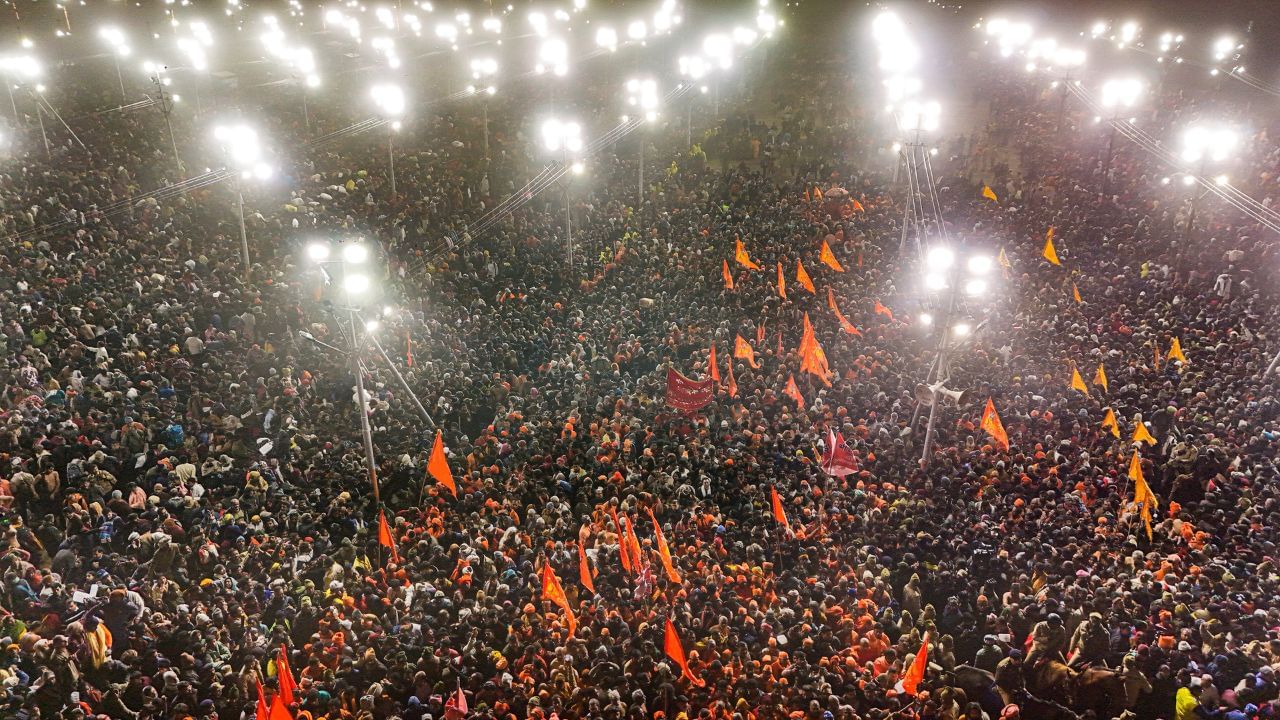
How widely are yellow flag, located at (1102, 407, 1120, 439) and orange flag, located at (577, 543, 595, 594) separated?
9910mm

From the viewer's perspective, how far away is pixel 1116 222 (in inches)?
996

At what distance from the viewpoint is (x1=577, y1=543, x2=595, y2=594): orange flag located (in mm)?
10906

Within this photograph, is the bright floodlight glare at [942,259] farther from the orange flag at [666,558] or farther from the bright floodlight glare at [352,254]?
the bright floodlight glare at [352,254]

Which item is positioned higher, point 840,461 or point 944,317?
point 944,317

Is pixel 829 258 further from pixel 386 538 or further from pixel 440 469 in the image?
pixel 386 538

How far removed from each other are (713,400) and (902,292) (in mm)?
8266

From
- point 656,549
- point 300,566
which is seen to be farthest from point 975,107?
point 300,566

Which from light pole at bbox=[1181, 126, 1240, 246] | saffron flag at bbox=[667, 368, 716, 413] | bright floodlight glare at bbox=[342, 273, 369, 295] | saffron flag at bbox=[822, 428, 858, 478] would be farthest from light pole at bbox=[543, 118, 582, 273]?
light pole at bbox=[1181, 126, 1240, 246]

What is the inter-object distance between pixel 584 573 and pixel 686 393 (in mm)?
4789

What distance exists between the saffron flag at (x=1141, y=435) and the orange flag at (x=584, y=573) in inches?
395

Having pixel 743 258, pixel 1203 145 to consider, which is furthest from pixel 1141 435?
pixel 1203 145

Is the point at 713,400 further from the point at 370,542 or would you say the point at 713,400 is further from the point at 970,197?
the point at 970,197

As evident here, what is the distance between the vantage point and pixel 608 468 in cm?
1408

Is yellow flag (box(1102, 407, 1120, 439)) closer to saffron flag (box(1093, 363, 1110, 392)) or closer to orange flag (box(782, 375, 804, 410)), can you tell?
saffron flag (box(1093, 363, 1110, 392))
